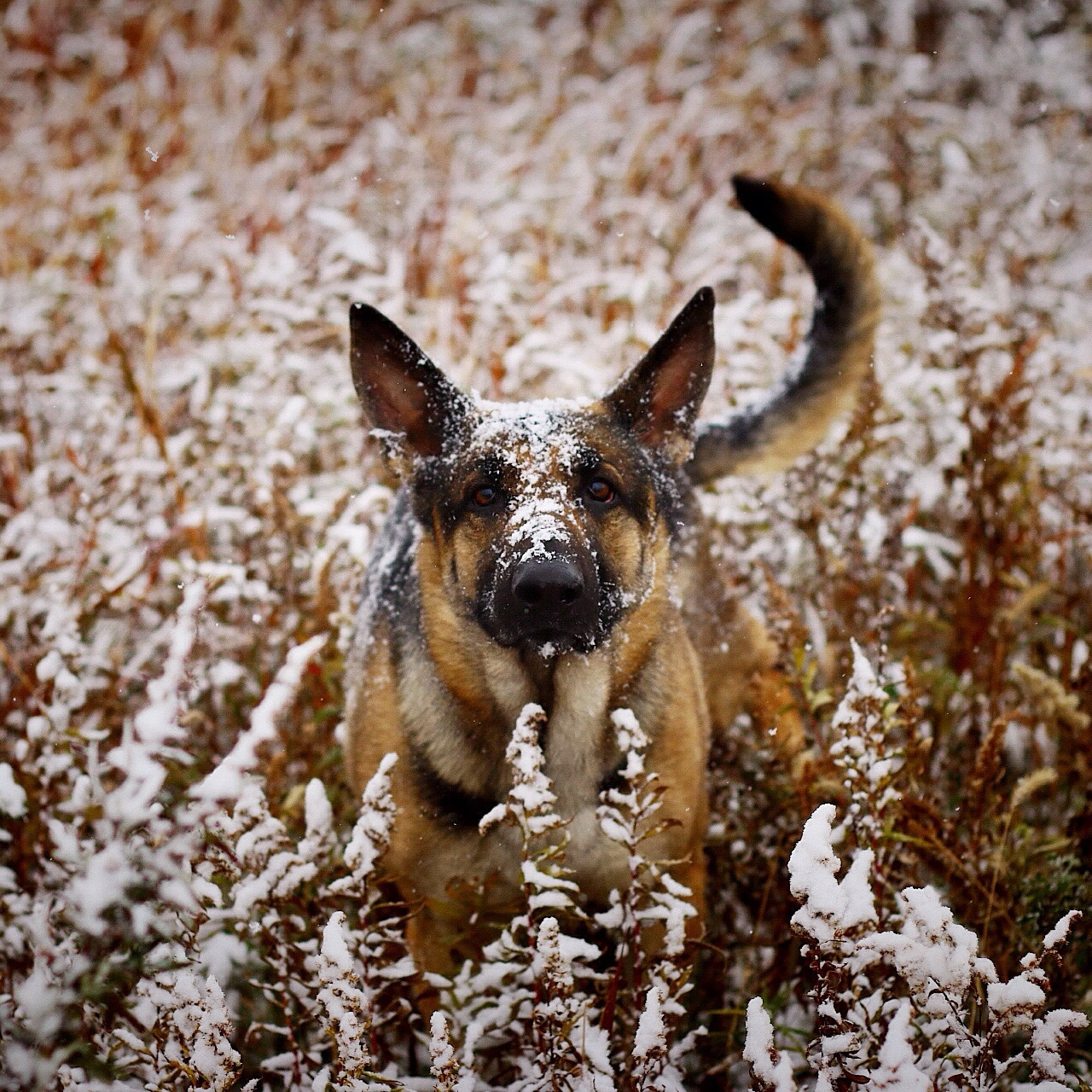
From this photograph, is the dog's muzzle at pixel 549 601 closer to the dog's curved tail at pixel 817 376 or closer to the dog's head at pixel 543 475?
the dog's head at pixel 543 475

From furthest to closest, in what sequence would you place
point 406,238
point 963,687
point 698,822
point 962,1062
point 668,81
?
point 668,81 → point 406,238 → point 963,687 → point 698,822 → point 962,1062

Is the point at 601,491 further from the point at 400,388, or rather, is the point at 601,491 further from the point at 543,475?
the point at 400,388

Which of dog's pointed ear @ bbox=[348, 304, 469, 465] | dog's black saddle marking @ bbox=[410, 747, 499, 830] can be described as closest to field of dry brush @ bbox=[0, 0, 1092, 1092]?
dog's black saddle marking @ bbox=[410, 747, 499, 830]

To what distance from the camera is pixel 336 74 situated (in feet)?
26.4

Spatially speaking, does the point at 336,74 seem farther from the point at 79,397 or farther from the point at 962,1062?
the point at 962,1062

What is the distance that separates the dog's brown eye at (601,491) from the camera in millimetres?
2527

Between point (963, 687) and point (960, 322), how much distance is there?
1.34 meters

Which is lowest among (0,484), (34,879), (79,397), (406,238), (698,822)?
(34,879)

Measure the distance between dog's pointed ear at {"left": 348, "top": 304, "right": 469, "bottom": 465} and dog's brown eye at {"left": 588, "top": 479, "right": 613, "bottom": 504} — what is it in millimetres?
439

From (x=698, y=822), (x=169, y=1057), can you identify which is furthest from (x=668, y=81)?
(x=169, y=1057)

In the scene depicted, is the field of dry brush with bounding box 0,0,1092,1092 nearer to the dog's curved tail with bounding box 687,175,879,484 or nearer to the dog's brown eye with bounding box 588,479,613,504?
the dog's curved tail with bounding box 687,175,879,484

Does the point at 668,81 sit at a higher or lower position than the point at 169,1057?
higher

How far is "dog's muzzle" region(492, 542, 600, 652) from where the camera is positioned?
7.09ft

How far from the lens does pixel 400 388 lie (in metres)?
2.65
